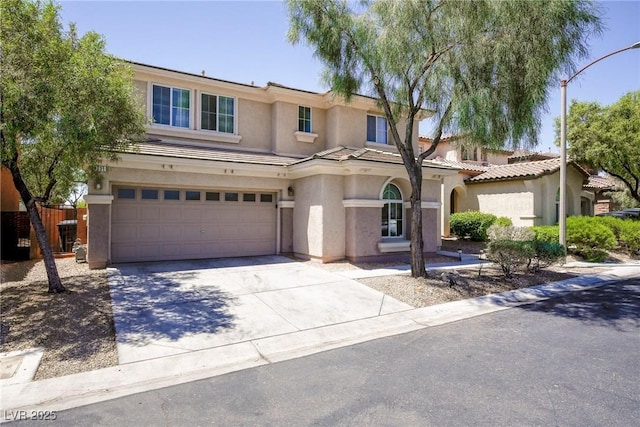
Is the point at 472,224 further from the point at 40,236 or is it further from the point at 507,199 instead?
the point at 40,236

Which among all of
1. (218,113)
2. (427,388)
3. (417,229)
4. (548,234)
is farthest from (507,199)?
(427,388)

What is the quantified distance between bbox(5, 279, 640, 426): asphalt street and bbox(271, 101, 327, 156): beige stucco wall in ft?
34.2

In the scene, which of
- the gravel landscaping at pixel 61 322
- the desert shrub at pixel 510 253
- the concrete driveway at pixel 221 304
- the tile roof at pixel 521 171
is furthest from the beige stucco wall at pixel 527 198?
the gravel landscaping at pixel 61 322

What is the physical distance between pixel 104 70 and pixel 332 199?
24.4ft

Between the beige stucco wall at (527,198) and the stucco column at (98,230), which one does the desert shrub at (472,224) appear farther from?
the stucco column at (98,230)

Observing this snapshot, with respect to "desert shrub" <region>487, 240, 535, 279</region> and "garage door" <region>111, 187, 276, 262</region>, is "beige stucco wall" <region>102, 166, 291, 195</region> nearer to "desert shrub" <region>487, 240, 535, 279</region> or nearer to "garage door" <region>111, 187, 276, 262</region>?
"garage door" <region>111, 187, 276, 262</region>

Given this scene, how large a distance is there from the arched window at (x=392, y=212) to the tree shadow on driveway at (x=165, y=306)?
6823mm

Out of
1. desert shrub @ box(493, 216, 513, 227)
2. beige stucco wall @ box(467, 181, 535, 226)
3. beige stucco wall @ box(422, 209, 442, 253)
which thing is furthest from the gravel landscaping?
beige stucco wall @ box(467, 181, 535, 226)

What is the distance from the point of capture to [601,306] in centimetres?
830

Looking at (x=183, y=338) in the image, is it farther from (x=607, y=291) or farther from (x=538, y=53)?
(x=607, y=291)

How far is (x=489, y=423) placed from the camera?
3.73 m

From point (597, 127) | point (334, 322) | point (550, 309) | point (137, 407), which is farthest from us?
point (597, 127)

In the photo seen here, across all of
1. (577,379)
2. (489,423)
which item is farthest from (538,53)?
(489,423)

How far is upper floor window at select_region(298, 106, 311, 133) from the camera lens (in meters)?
15.5
